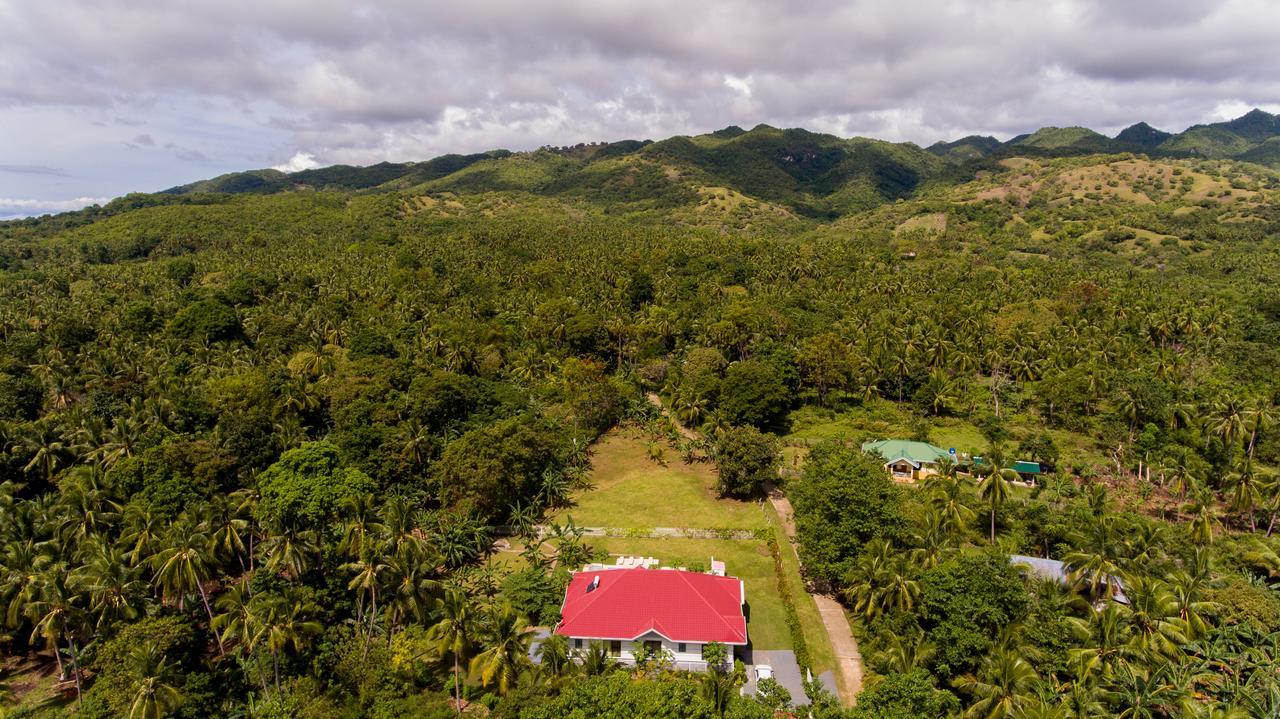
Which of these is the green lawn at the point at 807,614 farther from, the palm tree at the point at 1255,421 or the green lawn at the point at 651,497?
the palm tree at the point at 1255,421

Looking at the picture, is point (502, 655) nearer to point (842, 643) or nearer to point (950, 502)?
point (842, 643)

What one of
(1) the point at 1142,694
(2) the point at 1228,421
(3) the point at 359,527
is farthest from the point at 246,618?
(2) the point at 1228,421

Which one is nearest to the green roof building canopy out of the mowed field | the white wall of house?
the mowed field

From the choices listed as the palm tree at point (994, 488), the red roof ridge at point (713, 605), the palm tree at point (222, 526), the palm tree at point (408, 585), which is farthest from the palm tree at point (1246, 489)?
the palm tree at point (222, 526)

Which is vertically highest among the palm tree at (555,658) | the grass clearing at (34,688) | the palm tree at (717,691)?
the palm tree at (555,658)

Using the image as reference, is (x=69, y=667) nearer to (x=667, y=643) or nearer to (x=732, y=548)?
(x=667, y=643)

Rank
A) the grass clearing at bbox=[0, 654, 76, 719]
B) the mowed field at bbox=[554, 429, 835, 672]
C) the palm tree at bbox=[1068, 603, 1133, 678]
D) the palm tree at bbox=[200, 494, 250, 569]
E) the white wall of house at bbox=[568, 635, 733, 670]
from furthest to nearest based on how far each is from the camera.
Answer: the mowed field at bbox=[554, 429, 835, 672] → the palm tree at bbox=[200, 494, 250, 569] → the white wall of house at bbox=[568, 635, 733, 670] → the grass clearing at bbox=[0, 654, 76, 719] → the palm tree at bbox=[1068, 603, 1133, 678]

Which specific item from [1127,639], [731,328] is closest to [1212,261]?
[731,328]

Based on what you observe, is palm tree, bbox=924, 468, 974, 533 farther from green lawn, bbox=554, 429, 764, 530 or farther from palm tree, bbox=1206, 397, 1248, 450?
palm tree, bbox=1206, 397, 1248, 450
